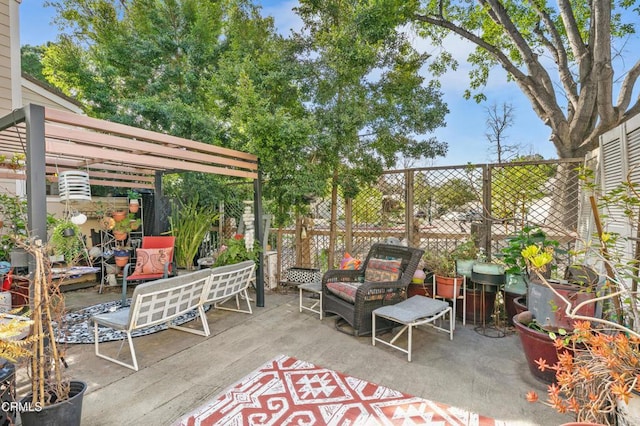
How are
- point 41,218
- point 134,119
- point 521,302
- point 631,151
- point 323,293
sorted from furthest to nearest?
point 134,119 → point 323,293 → point 521,302 → point 631,151 → point 41,218

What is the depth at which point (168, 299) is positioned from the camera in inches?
128

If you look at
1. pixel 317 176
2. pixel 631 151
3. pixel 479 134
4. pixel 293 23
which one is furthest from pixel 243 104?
pixel 479 134

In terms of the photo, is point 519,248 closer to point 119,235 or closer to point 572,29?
point 572,29

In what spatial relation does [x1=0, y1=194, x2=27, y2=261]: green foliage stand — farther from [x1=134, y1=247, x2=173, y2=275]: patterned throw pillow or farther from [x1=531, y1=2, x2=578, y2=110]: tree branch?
[x1=531, y1=2, x2=578, y2=110]: tree branch

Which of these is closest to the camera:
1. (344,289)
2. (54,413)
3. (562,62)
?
(54,413)

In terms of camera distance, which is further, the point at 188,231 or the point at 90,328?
the point at 188,231

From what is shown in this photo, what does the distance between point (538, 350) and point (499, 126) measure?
11.2 meters

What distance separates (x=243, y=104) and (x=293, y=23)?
6.85ft

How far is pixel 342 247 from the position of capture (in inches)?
226

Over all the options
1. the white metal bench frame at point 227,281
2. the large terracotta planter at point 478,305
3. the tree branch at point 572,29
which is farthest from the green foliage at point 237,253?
the tree branch at point 572,29

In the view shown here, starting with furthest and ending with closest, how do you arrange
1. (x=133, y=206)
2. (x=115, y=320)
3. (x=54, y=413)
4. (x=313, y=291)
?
1. (x=133, y=206)
2. (x=313, y=291)
3. (x=115, y=320)
4. (x=54, y=413)

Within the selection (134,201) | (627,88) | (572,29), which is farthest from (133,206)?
(627,88)

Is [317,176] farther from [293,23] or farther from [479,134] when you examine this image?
[479,134]

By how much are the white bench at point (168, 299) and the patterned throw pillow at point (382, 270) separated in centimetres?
175
